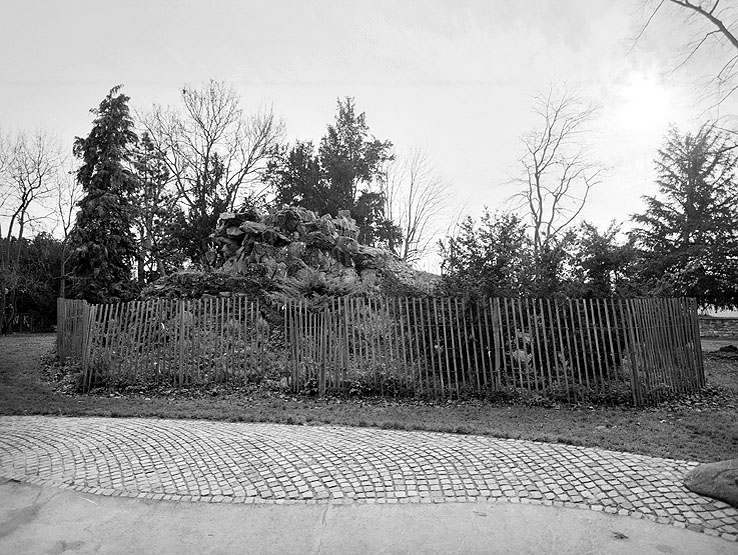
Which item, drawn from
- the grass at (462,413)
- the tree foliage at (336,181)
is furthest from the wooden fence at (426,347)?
the tree foliage at (336,181)

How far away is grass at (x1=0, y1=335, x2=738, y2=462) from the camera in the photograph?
5996 mm

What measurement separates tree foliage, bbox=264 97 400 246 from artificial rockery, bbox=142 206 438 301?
9731 millimetres

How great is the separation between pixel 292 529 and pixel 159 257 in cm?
2804

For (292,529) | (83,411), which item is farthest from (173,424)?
(292,529)

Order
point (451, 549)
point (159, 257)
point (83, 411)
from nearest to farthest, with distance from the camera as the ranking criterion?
point (451, 549) → point (83, 411) → point (159, 257)

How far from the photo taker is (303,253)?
17.4 m

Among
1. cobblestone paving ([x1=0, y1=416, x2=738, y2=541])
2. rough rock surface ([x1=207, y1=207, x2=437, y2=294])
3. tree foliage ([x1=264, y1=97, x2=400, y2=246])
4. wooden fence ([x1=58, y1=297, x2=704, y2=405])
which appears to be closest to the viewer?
cobblestone paving ([x1=0, y1=416, x2=738, y2=541])

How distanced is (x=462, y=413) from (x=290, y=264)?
1028 centimetres

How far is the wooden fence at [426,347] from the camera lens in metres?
8.98

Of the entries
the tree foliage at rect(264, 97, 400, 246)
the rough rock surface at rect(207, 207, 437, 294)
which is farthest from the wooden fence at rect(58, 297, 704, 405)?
the tree foliage at rect(264, 97, 400, 246)

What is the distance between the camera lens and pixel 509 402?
8727mm

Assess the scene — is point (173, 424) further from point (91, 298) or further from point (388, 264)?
point (91, 298)

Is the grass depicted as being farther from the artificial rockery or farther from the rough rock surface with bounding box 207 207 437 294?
the rough rock surface with bounding box 207 207 437 294

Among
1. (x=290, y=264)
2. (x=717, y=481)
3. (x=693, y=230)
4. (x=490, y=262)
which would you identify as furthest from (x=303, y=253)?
(x=693, y=230)
